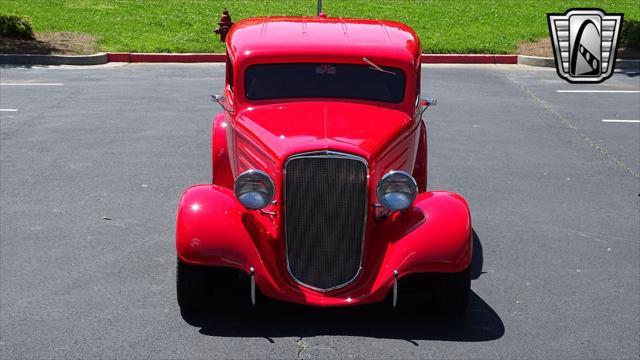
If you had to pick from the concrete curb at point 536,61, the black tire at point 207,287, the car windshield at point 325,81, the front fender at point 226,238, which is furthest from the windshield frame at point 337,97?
the concrete curb at point 536,61

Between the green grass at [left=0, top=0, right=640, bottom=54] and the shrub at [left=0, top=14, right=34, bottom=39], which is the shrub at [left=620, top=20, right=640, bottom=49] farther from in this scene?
the shrub at [left=0, top=14, right=34, bottom=39]

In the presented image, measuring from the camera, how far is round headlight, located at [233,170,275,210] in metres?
7.08

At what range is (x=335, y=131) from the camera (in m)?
7.36

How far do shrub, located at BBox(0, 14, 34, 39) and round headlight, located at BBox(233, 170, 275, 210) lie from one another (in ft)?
47.5

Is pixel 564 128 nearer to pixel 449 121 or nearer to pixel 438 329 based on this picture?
pixel 449 121

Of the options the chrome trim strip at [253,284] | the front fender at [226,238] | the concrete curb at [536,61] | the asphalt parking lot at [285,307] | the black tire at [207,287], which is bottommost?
the concrete curb at [536,61]

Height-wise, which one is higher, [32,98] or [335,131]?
[335,131]

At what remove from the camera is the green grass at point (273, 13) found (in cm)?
2048

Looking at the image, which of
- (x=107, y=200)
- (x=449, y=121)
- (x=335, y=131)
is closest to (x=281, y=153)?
(x=335, y=131)

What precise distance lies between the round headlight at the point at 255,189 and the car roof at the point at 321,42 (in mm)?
1524

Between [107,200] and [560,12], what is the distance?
15.8 m

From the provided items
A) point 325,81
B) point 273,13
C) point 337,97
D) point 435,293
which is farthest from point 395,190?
point 273,13

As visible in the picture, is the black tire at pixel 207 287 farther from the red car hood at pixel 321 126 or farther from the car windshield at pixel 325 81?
the car windshield at pixel 325 81

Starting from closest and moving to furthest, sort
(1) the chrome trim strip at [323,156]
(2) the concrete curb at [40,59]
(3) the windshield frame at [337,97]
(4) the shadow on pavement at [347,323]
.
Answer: (1) the chrome trim strip at [323,156]
(4) the shadow on pavement at [347,323]
(3) the windshield frame at [337,97]
(2) the concrete curb at [40,59]
